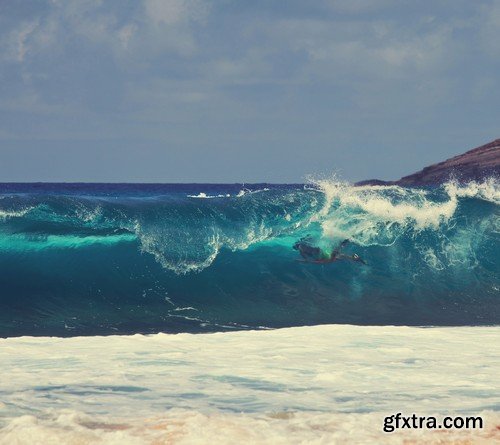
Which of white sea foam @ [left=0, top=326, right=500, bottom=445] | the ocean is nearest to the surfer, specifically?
the ocean

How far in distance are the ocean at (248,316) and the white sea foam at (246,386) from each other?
2 centimetres

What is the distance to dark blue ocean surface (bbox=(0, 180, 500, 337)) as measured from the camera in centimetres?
1303

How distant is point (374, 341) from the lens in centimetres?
952

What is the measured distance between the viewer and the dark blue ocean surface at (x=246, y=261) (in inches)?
513

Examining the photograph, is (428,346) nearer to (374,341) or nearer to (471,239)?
(374,341)

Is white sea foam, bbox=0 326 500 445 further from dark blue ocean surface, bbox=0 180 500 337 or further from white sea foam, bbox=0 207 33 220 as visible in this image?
white sea foam, bbox=0 207 33 220

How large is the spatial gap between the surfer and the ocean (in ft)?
0.37

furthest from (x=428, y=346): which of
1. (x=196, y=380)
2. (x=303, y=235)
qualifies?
(x=303, y=235)

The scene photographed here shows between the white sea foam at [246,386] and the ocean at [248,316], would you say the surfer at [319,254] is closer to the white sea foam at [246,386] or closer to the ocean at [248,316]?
the ocean at [248,316]

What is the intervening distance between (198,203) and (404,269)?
4118 mm

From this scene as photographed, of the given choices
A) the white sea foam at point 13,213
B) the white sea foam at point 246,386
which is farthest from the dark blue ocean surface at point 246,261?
the white sea foam at point 246,386

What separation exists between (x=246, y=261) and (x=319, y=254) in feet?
4.52

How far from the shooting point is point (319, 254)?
51.7 feet

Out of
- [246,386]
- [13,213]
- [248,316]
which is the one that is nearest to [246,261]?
[248,316]
